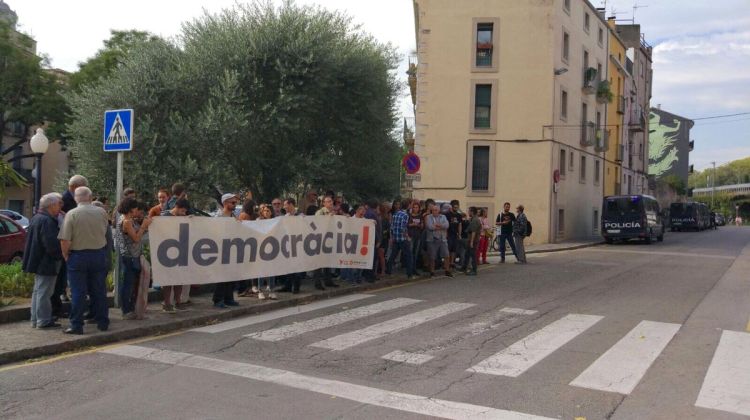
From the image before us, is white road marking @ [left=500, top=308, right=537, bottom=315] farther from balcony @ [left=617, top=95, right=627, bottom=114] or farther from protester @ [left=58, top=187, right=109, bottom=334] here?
balcony @ [left=617, top=95, right=627, bottom=114]

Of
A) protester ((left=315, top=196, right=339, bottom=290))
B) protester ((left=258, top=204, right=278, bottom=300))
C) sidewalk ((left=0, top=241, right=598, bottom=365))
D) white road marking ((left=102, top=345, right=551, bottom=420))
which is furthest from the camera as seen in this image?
protester ((left=315, top=196, right=339, bottom=290))

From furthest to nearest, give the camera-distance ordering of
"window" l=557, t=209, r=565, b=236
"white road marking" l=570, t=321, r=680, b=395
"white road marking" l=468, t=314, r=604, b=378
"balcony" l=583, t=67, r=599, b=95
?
"balcony" l=583, t=67, r=599, b=95 → "window" l=557, t=209, r=565, b=236 → "white road marking" l=468, t=314, r=604, b=378 → "white road marking" l=570, t=321, r=680, b=395

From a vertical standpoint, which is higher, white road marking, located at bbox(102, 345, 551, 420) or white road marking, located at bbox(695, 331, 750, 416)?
white road marking, located at bbox(695, 331, 750, 416)

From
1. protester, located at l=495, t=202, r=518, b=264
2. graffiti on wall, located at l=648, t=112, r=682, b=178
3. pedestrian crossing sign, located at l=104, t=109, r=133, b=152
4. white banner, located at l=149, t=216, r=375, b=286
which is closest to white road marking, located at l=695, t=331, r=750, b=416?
white banner, located at l=149, t=216, r=375, b=286

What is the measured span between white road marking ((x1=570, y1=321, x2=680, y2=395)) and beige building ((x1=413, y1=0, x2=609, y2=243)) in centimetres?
2056

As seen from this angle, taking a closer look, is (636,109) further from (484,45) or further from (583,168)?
(484,45)

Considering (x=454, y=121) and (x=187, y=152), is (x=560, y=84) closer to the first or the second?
(x=454, y=121)

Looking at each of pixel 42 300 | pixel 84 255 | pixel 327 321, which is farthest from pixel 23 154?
pixel 327 321

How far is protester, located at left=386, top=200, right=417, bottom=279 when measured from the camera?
13898mm

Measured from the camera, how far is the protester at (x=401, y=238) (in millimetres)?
13898

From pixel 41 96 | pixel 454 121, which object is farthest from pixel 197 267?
pixel 41 96

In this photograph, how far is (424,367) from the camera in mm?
6691

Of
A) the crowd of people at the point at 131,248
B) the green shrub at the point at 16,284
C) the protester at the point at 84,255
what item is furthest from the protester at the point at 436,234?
the protester at the point at 84,255

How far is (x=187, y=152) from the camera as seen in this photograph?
16.5 meters
